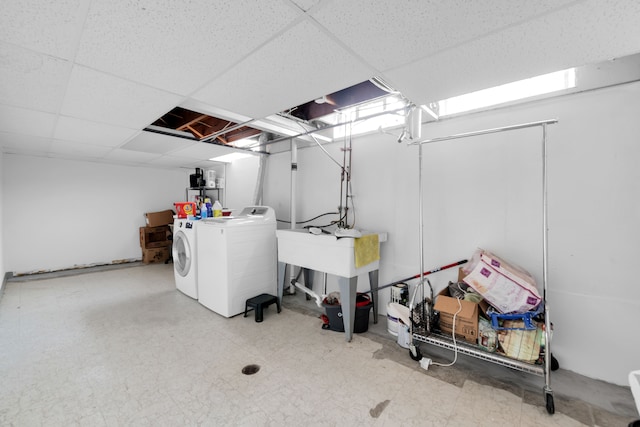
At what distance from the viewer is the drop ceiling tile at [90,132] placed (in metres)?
2.44

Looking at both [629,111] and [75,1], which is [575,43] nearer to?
[629,111]

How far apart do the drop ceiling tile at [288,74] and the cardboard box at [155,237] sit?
4.39m

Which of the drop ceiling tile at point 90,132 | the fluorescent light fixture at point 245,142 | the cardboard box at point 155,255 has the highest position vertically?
the fluorescent light fixture at point 245,142

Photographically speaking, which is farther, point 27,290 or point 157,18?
point 27,290

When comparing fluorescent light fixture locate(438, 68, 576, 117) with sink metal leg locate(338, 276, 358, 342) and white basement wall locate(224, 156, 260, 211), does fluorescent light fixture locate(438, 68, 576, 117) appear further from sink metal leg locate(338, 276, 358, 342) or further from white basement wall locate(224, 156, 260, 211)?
white basement wall locate(224, 156, 260, 211)

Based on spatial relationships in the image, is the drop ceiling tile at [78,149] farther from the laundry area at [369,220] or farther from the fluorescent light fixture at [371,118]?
the fluorescent light fixture at [371,118]

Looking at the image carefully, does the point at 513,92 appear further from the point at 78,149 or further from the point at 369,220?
the point at 78,149

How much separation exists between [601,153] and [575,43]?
1037 mm

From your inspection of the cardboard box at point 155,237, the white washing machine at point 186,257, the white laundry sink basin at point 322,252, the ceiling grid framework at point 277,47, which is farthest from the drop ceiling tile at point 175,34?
the cardboard box at point 155,237

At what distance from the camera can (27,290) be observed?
3617mm

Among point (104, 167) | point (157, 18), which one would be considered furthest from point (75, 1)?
point (104, 167)

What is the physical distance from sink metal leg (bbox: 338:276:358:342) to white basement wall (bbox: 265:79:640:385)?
2.20 feet

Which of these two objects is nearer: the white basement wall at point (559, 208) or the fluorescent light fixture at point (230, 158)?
the white basement wall at point (559, 208)

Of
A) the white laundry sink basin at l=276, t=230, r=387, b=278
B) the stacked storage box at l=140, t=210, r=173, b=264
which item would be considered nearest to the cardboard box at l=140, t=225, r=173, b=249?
the stacked storage box at l=140, t=210, r=173, b=264
